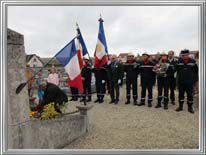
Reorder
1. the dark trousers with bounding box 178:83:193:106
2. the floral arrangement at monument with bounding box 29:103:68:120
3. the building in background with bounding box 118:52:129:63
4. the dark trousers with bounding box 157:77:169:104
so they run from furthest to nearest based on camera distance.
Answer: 1. the dark trousers with bounding box 157:77:169:104
2. the dark trousers with bounding box 178:83:193:106
3. the building in background with bounding box 118:52:129:63
4. the floral arrangement at monument with bounding box 29:103:68:120

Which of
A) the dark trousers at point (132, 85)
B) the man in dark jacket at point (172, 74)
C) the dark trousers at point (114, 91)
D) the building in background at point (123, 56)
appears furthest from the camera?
the dark trousers at point (114, 91)

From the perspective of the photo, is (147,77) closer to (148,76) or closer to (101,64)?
(148,76)

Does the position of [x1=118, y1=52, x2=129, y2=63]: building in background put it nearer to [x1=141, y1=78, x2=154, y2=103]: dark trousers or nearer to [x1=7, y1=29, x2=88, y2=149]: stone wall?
[x1=141, y1=78, x2=154, y2=103]: dark trousers

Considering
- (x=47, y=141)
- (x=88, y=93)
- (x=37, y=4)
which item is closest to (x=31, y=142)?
(x=47, y=141)

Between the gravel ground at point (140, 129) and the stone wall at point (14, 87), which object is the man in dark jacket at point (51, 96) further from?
the stone wall at point (14, 87)

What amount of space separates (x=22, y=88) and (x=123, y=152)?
1719mm

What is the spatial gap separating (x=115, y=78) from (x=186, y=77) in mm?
2332

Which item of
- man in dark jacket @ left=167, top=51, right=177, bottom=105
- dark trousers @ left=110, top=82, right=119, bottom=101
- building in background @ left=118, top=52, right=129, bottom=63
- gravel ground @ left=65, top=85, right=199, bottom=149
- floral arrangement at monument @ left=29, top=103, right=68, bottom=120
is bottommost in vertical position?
gravel ground @ left=65, top=85, right=199, bottom=149

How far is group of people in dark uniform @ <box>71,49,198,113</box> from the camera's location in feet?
26.8

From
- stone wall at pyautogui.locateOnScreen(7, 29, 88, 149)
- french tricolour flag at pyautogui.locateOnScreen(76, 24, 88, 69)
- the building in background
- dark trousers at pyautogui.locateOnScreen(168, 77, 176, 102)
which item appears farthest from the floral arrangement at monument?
dark trousers at pyautogui.locateOnScreen(168, 77, 176, 102)

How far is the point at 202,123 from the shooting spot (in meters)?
4.60

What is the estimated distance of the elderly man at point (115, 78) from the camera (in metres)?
9.73

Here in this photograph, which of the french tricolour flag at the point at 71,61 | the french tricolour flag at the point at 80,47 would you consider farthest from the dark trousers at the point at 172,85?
the french tricolour flag at the point at 71,61

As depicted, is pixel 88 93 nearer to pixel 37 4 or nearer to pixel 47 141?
pixel 47 141
